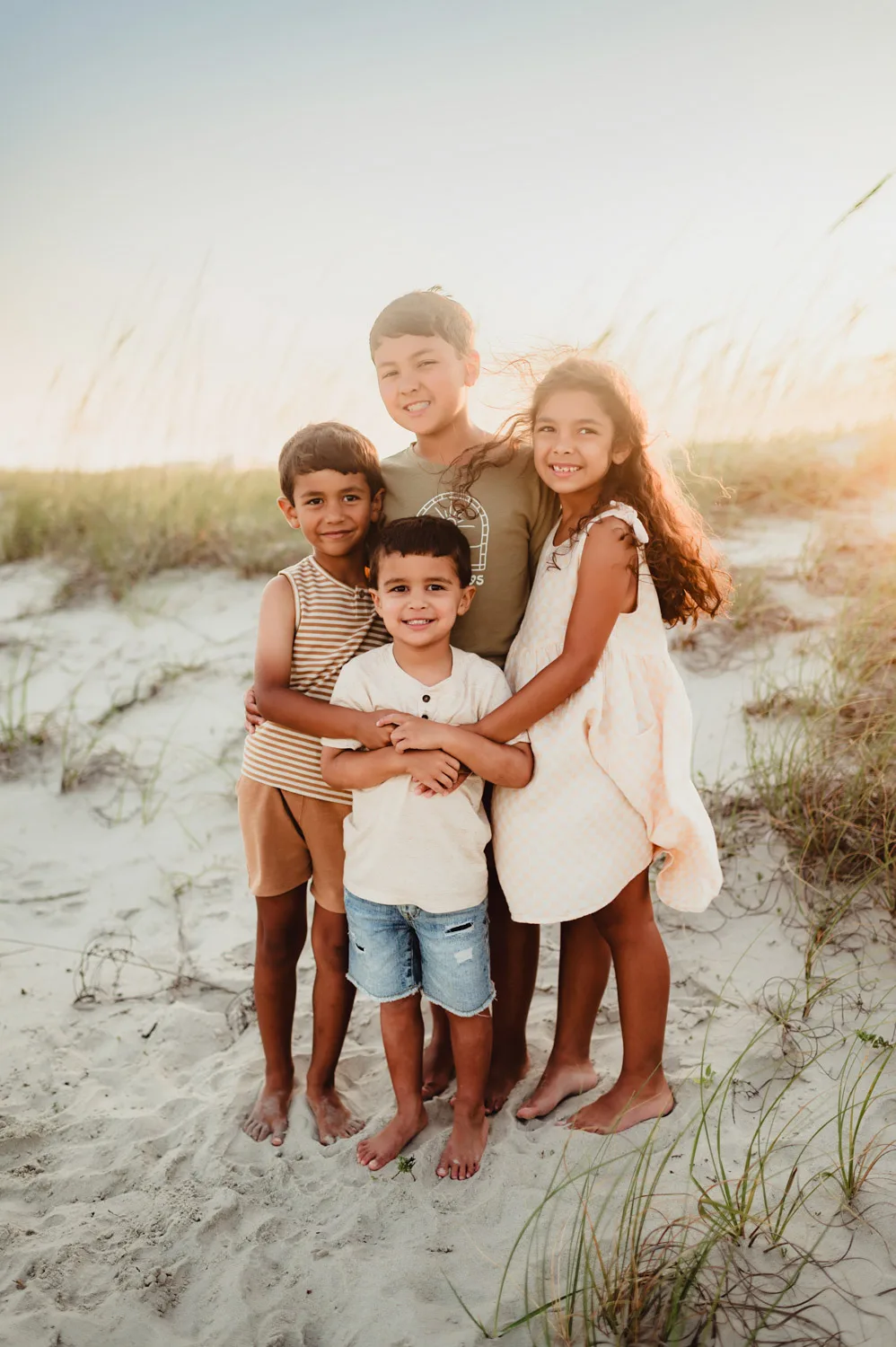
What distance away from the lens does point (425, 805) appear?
85.0 inches

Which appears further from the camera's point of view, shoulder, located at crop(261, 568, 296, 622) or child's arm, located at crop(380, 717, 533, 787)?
shoulder, located at crop(261, 568, 296, 622)

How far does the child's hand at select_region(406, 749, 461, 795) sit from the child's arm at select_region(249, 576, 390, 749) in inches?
3.4

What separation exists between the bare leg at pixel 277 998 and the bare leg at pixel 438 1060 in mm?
390

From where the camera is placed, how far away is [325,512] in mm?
2332

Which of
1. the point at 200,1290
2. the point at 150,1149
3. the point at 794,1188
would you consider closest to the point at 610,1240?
the point at 794,1188

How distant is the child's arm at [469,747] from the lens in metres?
2.08

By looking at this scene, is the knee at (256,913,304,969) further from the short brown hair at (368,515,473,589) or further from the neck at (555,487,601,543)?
the neck at (555,487,601,543)

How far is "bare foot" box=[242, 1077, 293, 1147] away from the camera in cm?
250

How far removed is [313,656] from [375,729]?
0.35 meters

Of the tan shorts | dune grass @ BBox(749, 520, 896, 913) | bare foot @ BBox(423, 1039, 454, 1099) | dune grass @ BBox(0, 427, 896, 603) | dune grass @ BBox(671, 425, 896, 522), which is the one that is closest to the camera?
the tan shorts

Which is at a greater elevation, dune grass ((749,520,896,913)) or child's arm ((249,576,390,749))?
child's arm ((249,576,390,749))

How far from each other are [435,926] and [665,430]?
4.44ft

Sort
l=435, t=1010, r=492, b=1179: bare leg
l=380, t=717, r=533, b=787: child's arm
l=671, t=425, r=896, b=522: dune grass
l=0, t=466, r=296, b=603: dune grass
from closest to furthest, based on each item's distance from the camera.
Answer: l=380, t=717, r=533, b=787: child's arm → l=435, t=1010, r=492, b=1179: bare leg → l=671, t=425, r=896, b=522: dune grass → l=0, t=466, r=296, b=603: dune grass

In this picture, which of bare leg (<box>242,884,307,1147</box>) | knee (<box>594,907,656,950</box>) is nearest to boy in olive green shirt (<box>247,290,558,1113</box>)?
knee (<box>594,907,656,950</box>)
